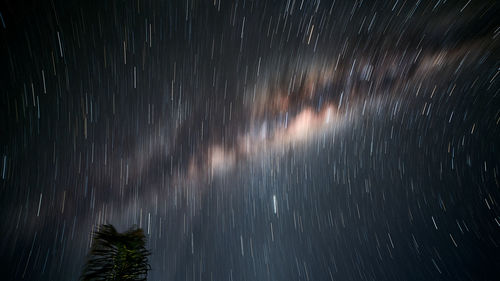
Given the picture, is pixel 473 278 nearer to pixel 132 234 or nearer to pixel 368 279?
pixel 368 279

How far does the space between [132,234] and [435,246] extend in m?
69.1

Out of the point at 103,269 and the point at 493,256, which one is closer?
the point at 103,269

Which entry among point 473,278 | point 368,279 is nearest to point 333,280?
point 368,279

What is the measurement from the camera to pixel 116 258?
2227mm

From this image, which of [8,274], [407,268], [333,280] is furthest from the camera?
[8,274]

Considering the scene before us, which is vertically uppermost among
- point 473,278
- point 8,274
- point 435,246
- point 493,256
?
point 8,274

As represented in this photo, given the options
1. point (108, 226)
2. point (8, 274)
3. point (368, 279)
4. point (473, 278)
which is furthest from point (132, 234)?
point (8, 274)

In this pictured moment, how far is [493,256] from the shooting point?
41.5 m

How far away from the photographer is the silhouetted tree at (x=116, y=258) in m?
2.15

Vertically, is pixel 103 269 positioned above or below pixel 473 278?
above

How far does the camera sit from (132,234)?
2434mm

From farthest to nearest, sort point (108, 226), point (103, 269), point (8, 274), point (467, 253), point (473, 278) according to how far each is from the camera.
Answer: point (8, 274) → point (467, 253) → point (473, 278) → point (108, 226) → point (103, 269)

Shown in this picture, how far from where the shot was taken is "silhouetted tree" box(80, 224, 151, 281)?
84.7 inches

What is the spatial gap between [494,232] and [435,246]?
13.3 meters
